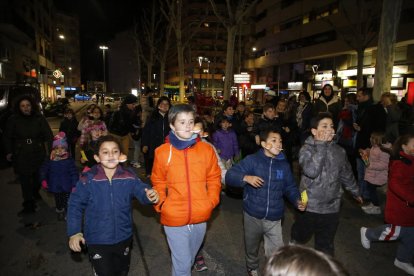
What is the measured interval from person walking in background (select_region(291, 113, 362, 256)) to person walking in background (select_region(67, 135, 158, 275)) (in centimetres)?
185

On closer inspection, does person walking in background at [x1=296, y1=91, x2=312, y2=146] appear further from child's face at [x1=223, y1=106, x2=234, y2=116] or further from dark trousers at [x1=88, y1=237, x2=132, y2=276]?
dark trousers at [x1=88, y1=237, x2=132, y2=276]

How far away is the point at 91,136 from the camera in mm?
5410

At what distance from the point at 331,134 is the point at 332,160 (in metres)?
0.30

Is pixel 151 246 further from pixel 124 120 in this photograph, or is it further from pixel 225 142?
pixel 124 120

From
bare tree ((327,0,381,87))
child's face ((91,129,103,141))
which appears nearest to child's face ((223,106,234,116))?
child's face ((91,129,103,141))

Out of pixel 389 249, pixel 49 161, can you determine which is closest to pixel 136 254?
pixel 49 161

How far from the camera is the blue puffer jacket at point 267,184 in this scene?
11.3 feet

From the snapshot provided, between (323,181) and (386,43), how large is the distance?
8172 millimetres

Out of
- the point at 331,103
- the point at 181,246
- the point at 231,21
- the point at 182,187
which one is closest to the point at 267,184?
the point at 182,187

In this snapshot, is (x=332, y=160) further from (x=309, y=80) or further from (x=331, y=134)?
(x=309, y=80)

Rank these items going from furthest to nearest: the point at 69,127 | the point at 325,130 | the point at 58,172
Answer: the point at 69,127
the point at 58,172
the point at 325,130

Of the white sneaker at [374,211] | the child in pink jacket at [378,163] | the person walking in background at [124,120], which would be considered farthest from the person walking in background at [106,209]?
the person walking in background at [124,120]

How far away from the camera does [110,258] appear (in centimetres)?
289

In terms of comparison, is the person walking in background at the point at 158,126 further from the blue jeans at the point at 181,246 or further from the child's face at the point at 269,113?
the blue jeans at the point at 181,246
